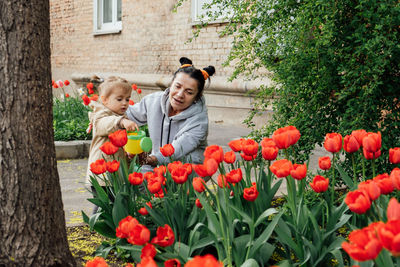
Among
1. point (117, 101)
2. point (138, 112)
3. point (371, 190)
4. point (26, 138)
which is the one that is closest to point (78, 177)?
point (138, 112)

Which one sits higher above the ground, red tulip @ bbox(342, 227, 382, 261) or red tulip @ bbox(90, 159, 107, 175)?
red tulip @ bbox(342, 227, 382, 261)

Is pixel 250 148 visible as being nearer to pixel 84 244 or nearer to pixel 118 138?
pixel 118 138

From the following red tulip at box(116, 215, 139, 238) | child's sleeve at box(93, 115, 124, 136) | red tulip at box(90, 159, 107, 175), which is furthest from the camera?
child's sleeve at box(93, 115, 124, 136)

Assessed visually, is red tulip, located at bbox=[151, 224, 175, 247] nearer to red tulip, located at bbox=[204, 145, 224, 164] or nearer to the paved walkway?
red tulip, located at bbox=[204, 145, 224, 164]

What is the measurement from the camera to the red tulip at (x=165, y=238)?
1.66 meters

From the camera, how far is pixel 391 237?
93 cm

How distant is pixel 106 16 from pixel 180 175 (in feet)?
37.6

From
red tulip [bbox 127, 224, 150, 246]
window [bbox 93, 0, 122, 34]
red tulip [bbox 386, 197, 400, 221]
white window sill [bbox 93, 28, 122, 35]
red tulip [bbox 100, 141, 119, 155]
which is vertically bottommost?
red tulip [bbox 127, 224, 150, 246]

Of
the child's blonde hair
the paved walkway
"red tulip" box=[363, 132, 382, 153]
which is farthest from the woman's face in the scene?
"red tulip" box=[363, 132, 382, 153]

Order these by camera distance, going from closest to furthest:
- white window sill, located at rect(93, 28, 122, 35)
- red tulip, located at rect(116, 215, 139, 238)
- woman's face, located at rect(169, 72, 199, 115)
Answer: red tulip, located at rect(116, 215, 139, 238), woman's face, located at rect(169, 72, 199, 115), white window sill, located at rect(93, 28, 122, 35)

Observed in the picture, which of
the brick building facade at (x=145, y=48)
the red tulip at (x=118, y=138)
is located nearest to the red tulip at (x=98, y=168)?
the red tulip at (x=118, y=138)

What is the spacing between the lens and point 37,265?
2096mm

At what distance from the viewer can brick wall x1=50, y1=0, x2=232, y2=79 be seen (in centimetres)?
920

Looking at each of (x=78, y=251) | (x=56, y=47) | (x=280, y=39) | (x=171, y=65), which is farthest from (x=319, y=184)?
(x=56, y=47)
